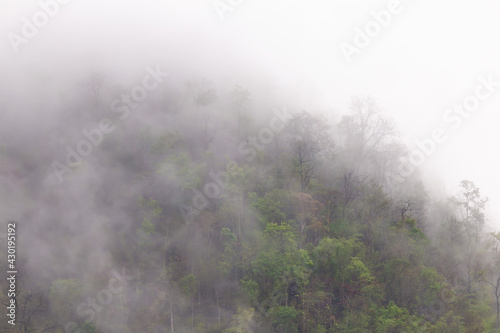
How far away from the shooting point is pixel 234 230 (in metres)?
43.2

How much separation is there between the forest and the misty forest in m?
0.19

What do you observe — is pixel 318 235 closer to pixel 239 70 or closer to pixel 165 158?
pixel 165 158

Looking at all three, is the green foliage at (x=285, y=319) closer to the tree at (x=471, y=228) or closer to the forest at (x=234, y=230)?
the forest at (x=234, y=230)

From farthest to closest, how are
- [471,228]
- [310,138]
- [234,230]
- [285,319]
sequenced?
[310,138], [471,228], [234,230], [285,319]

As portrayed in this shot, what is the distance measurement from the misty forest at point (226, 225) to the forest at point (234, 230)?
19 cm

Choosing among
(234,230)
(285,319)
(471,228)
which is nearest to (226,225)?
Answer: (234,230)

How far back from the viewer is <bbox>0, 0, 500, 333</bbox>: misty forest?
36312mm

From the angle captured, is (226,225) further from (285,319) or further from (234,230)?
(285,319)

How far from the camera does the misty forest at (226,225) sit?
119 ft

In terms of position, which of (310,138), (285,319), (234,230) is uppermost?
(310,138)

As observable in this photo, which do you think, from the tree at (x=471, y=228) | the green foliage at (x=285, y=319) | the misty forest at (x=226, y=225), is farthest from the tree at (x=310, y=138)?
the green foliage at (x=285, y=319)

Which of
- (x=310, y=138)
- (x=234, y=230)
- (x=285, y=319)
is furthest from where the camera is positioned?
(x=310, y=138)

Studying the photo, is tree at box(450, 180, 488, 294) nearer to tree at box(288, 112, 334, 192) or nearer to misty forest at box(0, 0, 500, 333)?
misty forest at box(0, 0, 500, 333)

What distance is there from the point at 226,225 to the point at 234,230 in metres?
1.26
